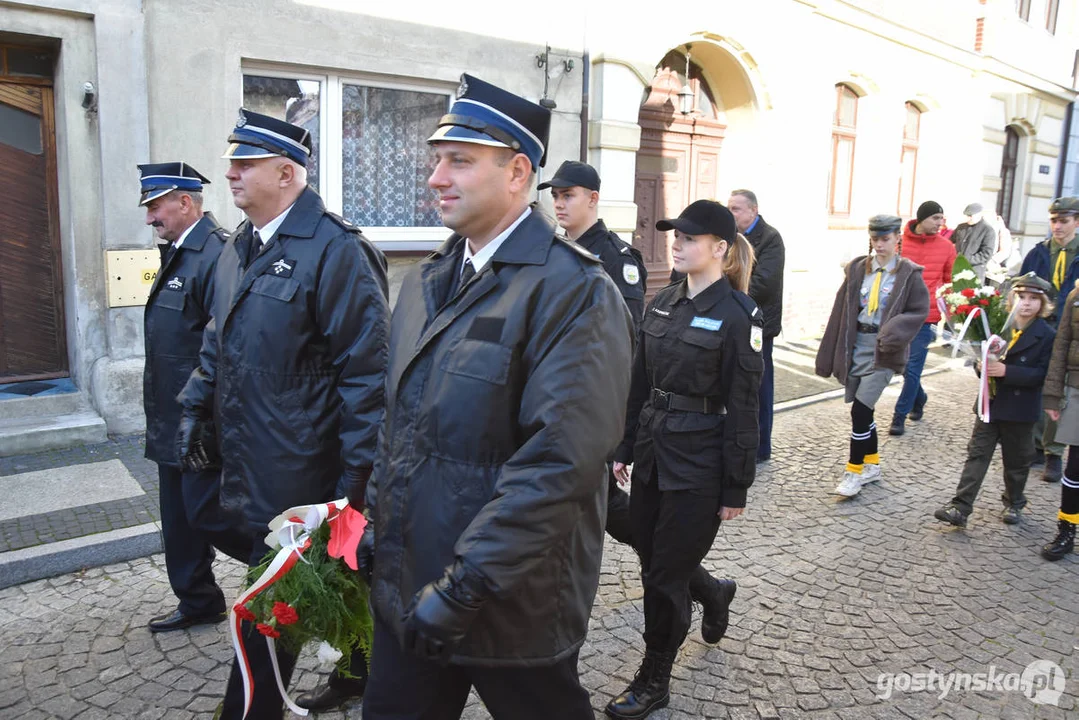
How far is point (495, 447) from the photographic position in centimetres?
203

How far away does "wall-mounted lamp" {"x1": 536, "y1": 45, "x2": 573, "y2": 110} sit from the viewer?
8.69 metres

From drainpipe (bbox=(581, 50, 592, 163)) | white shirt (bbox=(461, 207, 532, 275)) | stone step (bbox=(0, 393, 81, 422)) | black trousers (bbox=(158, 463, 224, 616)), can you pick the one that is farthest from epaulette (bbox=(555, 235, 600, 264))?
drainpipe (bbox=(581, 50, 592, 163))

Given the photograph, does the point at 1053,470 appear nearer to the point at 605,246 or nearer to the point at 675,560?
the point at 605,246

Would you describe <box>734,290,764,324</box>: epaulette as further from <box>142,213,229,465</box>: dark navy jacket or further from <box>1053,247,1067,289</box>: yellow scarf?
<box>1053,247,1067,289</box>: yellow scarf

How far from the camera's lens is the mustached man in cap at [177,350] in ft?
12.5

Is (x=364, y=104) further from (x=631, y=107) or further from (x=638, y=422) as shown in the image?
(x=638, y=422)

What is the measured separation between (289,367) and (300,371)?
41 millimetres

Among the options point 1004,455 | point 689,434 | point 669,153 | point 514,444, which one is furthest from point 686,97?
point 514,444

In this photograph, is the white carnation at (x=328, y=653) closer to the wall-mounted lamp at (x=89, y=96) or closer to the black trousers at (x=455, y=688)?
the black trousers at (x=455, y=688)

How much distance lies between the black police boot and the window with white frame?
228 inches

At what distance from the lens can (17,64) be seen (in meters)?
6.46

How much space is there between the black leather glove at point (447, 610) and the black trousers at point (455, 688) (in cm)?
29

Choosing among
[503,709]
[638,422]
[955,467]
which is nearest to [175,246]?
[638,422]

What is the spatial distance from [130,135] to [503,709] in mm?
5836
